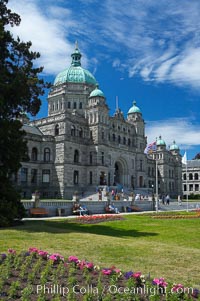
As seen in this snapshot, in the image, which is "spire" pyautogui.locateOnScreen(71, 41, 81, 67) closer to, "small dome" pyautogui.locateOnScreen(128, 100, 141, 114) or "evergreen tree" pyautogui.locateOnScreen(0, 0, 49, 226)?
"small dome" pyautogui.locateOnScreen(128, 100, 141, 114)

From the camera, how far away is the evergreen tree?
1972 cm

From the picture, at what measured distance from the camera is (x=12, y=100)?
20.6 metres

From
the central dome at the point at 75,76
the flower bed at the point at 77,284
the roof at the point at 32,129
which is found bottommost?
the flower bed at the point at 77,284

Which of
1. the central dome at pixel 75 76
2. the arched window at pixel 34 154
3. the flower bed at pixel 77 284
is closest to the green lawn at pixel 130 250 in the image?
the flower bed at pixel 77 284

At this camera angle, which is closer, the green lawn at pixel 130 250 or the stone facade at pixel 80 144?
the green lawn at pixel 130 250

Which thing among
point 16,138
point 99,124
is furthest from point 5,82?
point 99,124

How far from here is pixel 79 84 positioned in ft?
224

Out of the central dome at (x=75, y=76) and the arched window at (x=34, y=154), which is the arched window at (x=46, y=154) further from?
the central dome at (x=75, y=76)

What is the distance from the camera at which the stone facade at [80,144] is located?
53594 millimetres

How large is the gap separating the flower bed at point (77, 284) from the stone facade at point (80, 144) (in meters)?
40.3

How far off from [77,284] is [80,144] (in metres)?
49.8

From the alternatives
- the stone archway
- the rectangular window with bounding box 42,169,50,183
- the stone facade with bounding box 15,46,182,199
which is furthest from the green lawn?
the stone archway

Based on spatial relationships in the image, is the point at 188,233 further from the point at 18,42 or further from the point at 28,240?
the point at 18,42

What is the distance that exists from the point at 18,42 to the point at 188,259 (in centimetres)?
1829
